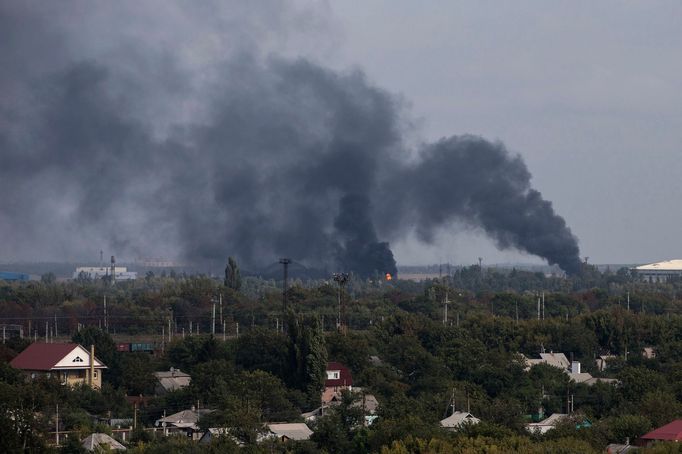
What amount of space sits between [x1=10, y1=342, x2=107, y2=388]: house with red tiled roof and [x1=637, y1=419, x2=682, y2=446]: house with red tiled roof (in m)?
21.7

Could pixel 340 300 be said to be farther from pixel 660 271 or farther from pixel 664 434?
pixel 660 271

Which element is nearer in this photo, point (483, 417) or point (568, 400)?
point (483, 417)

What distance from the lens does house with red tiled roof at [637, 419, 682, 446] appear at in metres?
37.1

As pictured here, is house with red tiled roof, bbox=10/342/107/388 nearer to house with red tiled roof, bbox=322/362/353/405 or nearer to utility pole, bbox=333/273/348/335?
house with red tiled roof, bbox=322/362/353/405

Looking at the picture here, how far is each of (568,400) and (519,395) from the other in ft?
6.40

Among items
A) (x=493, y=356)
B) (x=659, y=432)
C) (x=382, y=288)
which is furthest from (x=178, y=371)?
(x=382, y=288)

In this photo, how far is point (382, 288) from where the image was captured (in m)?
140

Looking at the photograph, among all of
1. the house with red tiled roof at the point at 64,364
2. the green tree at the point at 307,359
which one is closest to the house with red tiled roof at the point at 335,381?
the green tree at the point at 307,359

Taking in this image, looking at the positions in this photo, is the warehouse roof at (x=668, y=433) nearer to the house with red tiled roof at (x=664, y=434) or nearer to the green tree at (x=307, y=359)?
the house with red tiled roof at (x=664, y=434)

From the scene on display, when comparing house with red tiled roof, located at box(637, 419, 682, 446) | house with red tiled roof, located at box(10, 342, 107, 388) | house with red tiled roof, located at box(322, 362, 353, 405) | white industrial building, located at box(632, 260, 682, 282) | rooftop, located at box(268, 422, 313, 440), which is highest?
white industrial building, located at box(632, 260, 682, 282)

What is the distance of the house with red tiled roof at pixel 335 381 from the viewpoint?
51875 millimetres

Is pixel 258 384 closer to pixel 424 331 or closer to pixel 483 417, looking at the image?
pixel 483 417

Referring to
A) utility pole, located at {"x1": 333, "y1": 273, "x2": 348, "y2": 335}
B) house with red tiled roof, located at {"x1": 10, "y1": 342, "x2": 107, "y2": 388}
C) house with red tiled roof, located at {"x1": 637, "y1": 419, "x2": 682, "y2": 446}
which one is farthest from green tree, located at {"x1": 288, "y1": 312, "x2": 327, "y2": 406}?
house with red tiled roof, located at {"x1": 637, "y1": 419, "x2": 682, "y2": 446}

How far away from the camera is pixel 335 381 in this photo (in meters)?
53.5
